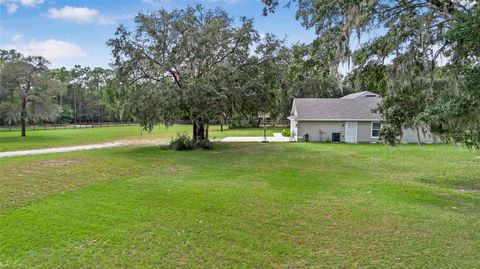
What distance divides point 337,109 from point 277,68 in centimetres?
890

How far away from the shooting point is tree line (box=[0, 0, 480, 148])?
630 cm

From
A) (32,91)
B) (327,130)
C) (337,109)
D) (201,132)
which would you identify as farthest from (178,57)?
(32,91)

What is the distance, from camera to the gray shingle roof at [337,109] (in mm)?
23828

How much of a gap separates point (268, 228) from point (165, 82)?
46.1 ft

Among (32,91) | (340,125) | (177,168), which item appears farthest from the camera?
(32,91)

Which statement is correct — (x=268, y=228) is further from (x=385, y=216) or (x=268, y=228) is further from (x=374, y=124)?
(x=374, y=124)

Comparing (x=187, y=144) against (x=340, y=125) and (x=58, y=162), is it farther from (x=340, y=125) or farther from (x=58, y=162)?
(x=340, y=125)

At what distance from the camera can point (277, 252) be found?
440 centimetres

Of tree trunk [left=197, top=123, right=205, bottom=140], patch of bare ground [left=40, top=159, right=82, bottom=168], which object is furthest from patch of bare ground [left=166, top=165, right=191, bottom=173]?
tree trunk [left=197, top=123, right=205, bottom=140]

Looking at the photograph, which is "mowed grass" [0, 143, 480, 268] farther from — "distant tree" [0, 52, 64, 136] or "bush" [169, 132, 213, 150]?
"distant tree" [0, 52, 64, 136]

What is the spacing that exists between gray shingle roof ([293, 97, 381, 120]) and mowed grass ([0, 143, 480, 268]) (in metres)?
13.0

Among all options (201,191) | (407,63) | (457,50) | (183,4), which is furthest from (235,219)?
(183,4)

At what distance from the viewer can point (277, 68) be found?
17969 millimetres

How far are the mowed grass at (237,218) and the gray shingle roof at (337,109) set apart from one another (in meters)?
13.0
